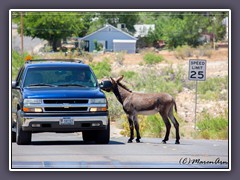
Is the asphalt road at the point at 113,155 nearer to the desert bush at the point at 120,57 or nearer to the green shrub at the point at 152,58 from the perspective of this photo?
the desert bush at the point at 120,57

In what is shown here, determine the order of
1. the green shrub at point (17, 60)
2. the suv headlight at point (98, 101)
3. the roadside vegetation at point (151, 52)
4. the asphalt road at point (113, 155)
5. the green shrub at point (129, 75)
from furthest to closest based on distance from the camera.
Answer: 1. the green shrub at point (129, 75)
2. the roadside vegetation at point (151, 52)
3. the green shrub at point (17, 60)
4. the suv headlight at point (98, 101)
5. the asphalt road at point (113, 155)

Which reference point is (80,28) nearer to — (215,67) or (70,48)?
(70,48)

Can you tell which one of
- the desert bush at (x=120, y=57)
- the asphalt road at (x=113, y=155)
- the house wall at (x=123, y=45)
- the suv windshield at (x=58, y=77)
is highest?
the house wall at (x=123, y=45)

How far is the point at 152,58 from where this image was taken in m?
38.1

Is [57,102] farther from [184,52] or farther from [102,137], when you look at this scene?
[184,52]

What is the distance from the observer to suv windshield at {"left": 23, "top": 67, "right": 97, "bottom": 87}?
1805cm

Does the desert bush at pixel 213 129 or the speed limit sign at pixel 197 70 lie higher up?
the speed limit sign at pixel 197 70

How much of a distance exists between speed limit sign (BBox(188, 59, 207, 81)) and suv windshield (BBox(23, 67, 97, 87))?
4.92 m

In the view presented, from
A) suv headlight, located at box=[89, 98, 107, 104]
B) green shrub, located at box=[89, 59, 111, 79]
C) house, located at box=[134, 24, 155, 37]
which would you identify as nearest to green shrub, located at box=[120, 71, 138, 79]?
house, located at box=[134, 24, 155, 37]

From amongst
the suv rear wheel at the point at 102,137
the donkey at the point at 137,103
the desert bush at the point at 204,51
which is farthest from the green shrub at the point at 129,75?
the suv rear wheel at the point at 102,137

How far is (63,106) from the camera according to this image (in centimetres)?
1725

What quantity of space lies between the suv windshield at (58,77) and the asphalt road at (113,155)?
4.13 feet

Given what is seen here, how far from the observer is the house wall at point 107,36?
27.2 metres

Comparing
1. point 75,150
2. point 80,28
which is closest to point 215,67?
point 80,28
